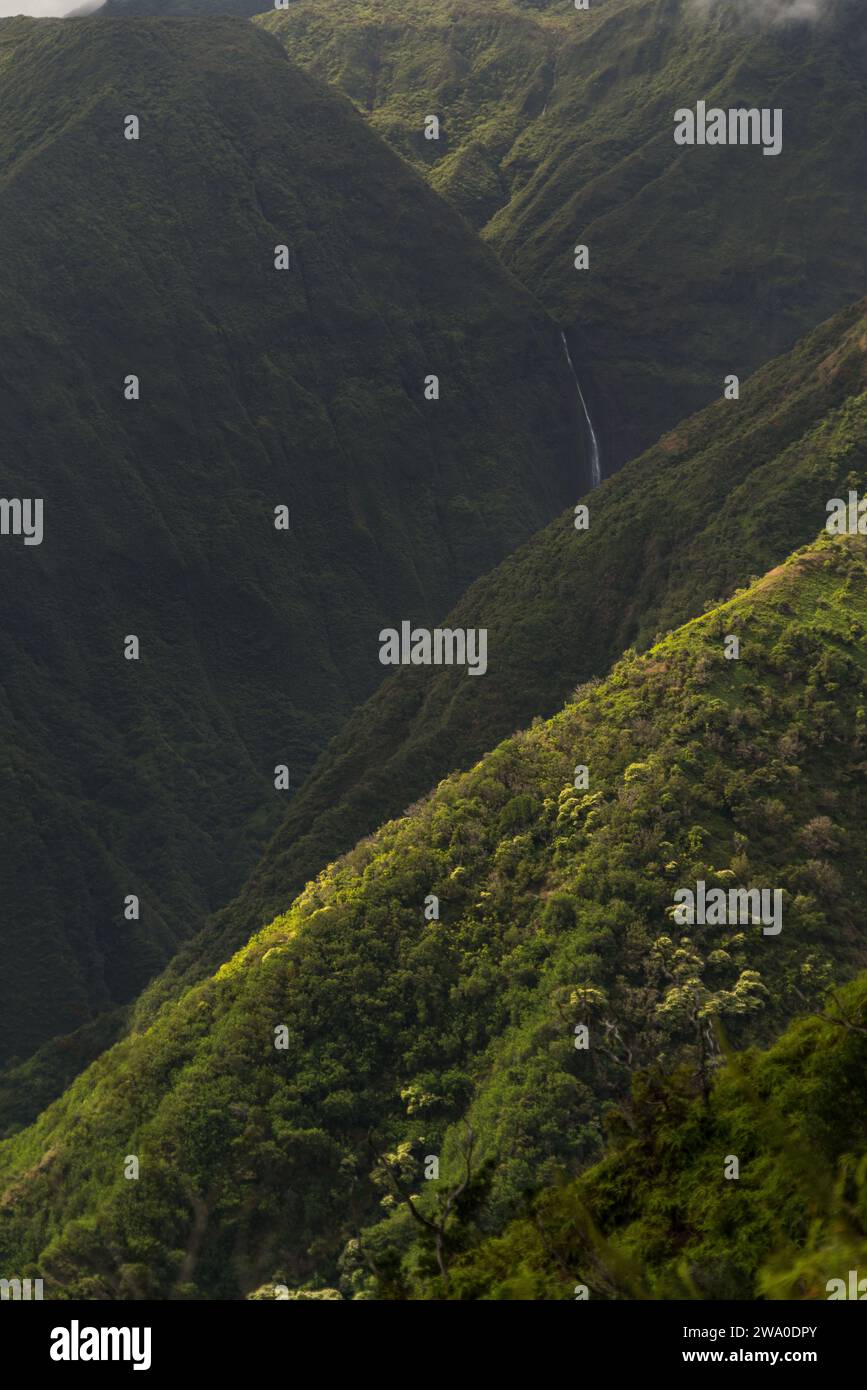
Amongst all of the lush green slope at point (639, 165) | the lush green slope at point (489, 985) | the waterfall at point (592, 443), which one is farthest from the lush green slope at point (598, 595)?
the lush green slope at point (639, 165)

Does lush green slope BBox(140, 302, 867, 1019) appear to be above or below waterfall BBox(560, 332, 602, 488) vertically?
below

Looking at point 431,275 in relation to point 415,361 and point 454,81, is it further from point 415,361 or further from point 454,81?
point 454,81

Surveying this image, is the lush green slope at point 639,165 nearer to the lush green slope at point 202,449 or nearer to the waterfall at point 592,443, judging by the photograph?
the waterfall at point 592,443

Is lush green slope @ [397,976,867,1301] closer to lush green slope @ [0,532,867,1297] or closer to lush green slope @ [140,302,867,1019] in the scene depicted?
lush green slope @ [0,532,867,1297]

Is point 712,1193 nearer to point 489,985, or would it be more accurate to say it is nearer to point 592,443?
point 489,985

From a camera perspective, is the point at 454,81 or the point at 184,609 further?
the point at 454,81

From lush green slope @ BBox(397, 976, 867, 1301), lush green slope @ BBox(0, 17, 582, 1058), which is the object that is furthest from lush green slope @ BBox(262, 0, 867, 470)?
lush green slope @ BBox(397, 976, 867, 1301)
